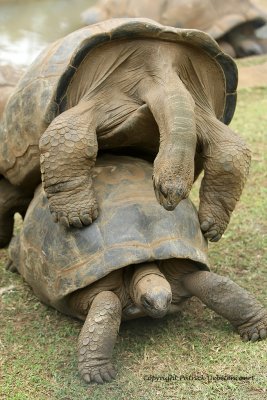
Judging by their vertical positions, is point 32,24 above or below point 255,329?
below

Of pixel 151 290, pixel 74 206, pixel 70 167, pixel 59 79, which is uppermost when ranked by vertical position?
pixel 59 79

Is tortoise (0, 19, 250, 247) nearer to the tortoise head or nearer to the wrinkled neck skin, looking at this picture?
the wrinkled neck skin

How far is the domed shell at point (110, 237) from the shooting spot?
3375mm

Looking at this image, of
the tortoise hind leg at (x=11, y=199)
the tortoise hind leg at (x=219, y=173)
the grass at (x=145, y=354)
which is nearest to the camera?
the grass at (x=145, y=354)

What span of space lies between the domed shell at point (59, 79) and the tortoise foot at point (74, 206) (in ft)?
1.63

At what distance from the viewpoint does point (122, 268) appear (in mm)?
3504

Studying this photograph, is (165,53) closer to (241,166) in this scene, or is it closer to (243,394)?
(241,166)

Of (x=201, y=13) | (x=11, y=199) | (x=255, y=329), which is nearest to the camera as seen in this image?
(x=255, y=329)

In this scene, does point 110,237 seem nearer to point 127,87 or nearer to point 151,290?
point 151,290

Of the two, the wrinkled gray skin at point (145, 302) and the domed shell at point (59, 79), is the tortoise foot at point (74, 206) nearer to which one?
the wrinkled gray skin at point (145, 302)

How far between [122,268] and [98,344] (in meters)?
0.47

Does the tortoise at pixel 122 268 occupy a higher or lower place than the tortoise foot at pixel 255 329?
higher

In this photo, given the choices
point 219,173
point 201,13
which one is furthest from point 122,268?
point 201,13

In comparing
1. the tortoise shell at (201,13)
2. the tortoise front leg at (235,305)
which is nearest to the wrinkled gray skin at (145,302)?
the tortoise front leg at (235,305)
